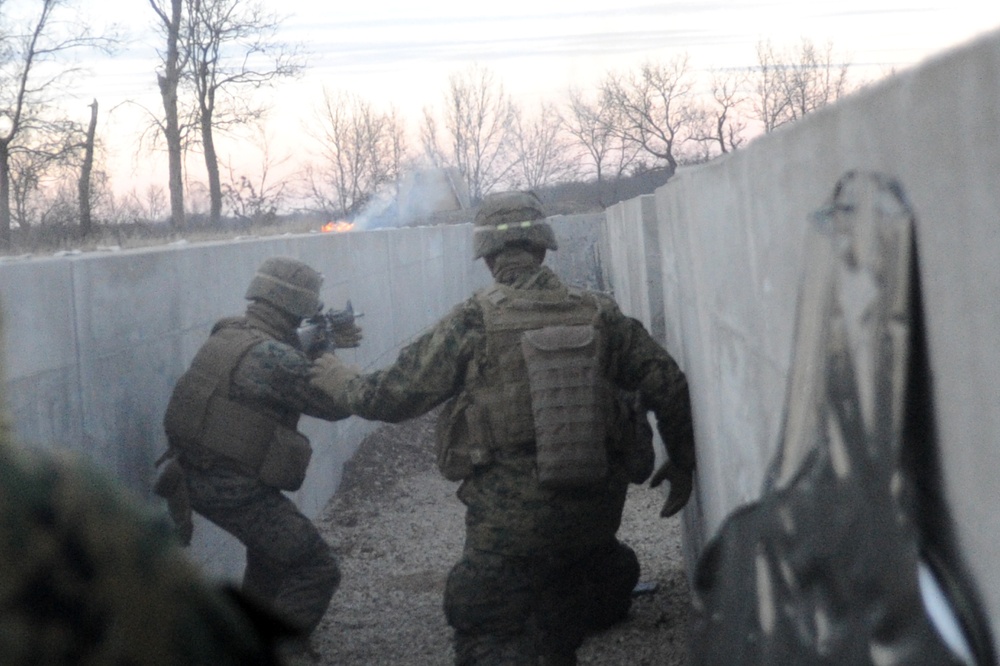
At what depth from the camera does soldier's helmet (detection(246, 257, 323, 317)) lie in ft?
17.3

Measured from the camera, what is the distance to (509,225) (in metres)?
4.74

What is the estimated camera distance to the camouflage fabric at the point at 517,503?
4.43m

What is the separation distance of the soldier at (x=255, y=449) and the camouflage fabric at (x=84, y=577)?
4.11 metres

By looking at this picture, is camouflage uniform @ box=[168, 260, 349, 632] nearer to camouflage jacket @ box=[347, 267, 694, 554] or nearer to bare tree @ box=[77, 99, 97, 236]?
camouflage jacket @ box=[347, 267, 694, 554]

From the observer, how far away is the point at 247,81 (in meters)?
26.0

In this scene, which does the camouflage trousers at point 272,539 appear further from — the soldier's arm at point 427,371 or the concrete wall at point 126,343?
the soldier's arm at point 427,371

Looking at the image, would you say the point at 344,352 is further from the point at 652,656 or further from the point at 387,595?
the point at 652,656

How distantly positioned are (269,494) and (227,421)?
1.21 feet

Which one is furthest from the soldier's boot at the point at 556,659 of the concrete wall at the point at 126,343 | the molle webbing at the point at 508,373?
the concrete wall at the point at 126,343

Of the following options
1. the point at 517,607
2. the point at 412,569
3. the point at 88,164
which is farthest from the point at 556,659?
the point at 88,164

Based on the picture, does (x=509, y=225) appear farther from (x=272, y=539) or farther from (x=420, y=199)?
(x=420, y=199)

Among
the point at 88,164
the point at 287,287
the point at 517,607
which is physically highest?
the point at 88,164

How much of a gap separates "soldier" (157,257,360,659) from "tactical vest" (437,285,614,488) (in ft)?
2.30

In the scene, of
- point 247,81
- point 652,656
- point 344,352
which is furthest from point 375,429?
point 247,81
